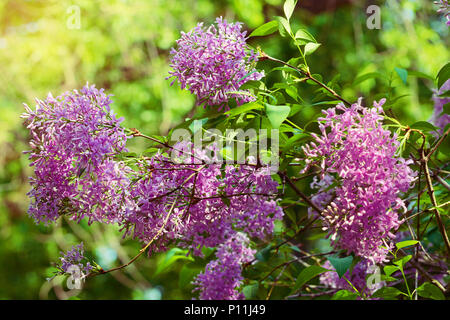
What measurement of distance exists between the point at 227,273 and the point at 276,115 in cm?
40

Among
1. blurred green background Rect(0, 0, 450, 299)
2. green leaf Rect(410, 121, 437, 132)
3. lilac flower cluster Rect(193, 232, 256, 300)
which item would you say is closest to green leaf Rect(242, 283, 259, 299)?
lilac flower cluster Rect(193, 232, 256, 300)

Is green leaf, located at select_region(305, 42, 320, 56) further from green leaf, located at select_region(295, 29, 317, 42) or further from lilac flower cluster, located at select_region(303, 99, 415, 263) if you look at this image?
lilac flower cluster, located at select_region(303, 99, 415, 263)

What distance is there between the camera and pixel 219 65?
0.62m

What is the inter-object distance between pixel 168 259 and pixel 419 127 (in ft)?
1.90

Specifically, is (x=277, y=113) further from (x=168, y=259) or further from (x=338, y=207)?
(x=168, y=259)

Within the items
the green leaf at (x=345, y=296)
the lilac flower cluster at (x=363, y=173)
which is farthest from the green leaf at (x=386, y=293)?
the lilac flower cluster at (x=363, y=173)

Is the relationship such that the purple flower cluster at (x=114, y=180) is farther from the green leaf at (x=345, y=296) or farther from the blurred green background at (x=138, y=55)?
the blurred green background at (x=138, y=55)

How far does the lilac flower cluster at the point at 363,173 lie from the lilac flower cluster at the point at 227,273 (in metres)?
0.32

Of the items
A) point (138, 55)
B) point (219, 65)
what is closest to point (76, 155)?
point (219, 65)

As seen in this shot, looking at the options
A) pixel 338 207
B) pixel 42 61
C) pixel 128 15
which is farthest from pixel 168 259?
pixel 42 61

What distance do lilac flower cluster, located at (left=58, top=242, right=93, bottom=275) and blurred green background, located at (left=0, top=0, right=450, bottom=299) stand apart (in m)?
2.94

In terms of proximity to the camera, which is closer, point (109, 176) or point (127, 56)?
point (109, 176)

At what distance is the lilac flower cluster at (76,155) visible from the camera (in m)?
0.60

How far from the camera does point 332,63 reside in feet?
13.4
